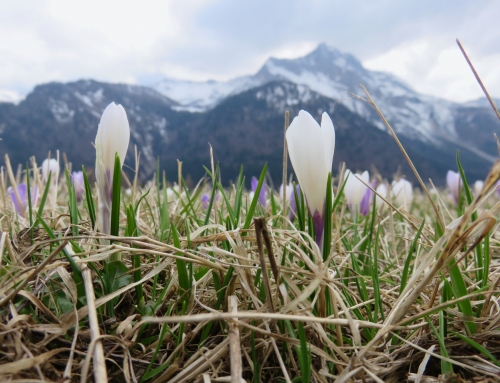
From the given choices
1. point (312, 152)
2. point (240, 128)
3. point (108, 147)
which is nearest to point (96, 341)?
point (108, 147)

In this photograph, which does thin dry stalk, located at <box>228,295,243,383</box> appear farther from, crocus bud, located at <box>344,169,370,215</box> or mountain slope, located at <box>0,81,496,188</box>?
mountain slope, located at <box>0,81,496,188</box>

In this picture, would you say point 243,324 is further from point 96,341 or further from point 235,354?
point 96,341

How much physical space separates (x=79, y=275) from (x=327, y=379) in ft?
2.05

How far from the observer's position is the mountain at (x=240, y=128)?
9588 cm

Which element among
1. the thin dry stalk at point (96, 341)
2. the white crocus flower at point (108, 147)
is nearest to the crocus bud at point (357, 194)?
the white crocus flower at point (108, 147)

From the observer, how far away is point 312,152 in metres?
0.87

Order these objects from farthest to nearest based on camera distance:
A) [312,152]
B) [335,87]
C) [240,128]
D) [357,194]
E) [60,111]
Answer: [335,87], [240,128], [60,111], [357,194], [312,152]

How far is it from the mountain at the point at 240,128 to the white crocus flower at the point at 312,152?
72760mm

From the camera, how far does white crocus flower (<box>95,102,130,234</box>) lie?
934 millimetres

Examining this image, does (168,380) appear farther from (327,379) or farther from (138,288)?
(327,379)

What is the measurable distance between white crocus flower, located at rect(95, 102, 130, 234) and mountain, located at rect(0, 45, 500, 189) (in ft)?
239

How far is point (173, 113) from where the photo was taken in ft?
436

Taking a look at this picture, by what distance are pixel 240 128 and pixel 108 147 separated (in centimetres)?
11582

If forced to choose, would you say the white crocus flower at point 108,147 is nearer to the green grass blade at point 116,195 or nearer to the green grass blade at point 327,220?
the green grass blade at point 116,195
